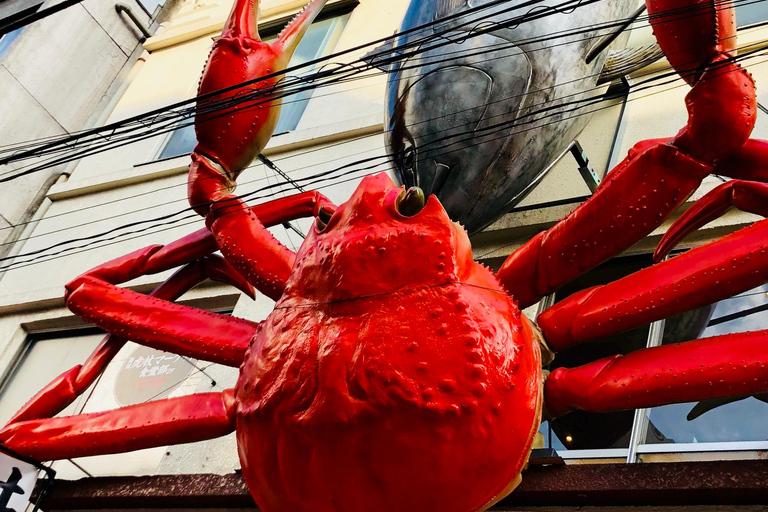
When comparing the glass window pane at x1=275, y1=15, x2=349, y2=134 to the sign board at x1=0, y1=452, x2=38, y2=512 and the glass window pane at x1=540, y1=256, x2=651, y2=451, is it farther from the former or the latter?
the sign board at x1=0, y1=452, x2=38, y2=512

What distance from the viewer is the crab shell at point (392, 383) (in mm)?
1775

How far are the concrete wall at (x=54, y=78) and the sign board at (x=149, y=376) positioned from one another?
294cm

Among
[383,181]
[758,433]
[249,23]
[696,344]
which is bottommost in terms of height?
[758,433]

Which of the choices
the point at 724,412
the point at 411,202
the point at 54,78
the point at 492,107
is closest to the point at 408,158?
the point at 492,107

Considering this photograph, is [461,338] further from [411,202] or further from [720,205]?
[720,205]

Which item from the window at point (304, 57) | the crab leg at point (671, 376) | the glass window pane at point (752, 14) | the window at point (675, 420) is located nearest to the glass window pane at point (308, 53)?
the window at point (304, 57)

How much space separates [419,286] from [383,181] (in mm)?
491

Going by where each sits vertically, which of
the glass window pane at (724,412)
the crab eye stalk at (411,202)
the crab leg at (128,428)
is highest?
the crab eye stalk at (411,202)

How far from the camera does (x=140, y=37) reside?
887 cm

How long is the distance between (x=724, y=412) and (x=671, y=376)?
1.18 metres

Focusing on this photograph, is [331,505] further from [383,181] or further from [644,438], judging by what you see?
[644,438]

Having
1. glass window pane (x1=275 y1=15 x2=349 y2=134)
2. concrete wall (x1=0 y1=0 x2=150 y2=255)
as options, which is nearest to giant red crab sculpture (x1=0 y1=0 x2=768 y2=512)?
glass window pane (x1=275 y1=15 x2=349 y2=134)

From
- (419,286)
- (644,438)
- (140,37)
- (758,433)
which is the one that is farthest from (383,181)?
(140,37)

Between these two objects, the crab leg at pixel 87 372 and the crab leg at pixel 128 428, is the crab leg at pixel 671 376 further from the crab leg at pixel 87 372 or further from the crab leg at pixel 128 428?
the crab leg at pixel 87 372
